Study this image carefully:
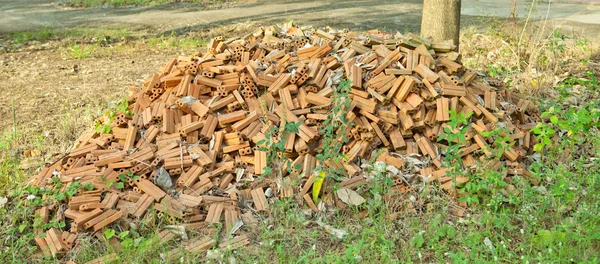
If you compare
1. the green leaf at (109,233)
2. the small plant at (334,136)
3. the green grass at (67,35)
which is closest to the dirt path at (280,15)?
the green grass at (67,35)

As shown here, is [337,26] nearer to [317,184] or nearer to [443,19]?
[443,19]

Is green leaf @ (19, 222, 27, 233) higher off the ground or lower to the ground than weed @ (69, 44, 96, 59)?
lower

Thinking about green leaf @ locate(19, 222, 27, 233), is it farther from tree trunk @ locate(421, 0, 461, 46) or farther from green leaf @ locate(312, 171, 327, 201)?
tree trunk @ locate(421, 0, 461, 46)

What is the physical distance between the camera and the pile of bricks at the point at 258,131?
390 cm

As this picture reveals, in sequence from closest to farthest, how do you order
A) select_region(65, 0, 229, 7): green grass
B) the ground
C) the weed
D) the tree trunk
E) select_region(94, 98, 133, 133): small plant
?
the ground < select_region(94, 98, 133, 133): small plant < the tree trunk < the weed < select_region(65, 0, 229, 7): green grass

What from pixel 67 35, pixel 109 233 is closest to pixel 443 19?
pixel 109 233

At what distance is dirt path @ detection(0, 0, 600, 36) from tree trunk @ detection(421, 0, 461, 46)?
3.12m

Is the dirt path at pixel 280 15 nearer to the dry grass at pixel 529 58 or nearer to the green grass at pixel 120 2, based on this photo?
the green grass at pixel 120 2

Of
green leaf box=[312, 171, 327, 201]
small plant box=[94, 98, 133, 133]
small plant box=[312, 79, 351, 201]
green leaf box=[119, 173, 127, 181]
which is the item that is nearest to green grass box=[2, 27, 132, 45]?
small plant box=[94, 98, 133, 133]

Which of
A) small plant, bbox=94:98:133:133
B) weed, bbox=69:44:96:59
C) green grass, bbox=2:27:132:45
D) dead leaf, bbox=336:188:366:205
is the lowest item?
dead leaf, bbox=336:188:366:205

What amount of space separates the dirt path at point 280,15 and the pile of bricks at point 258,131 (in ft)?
16.3

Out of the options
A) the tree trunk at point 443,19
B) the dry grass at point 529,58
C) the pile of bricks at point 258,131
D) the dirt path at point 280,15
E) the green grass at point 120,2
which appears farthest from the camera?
the green grass at point 120,2

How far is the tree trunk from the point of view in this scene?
6188 mm

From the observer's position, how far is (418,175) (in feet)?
13.6
